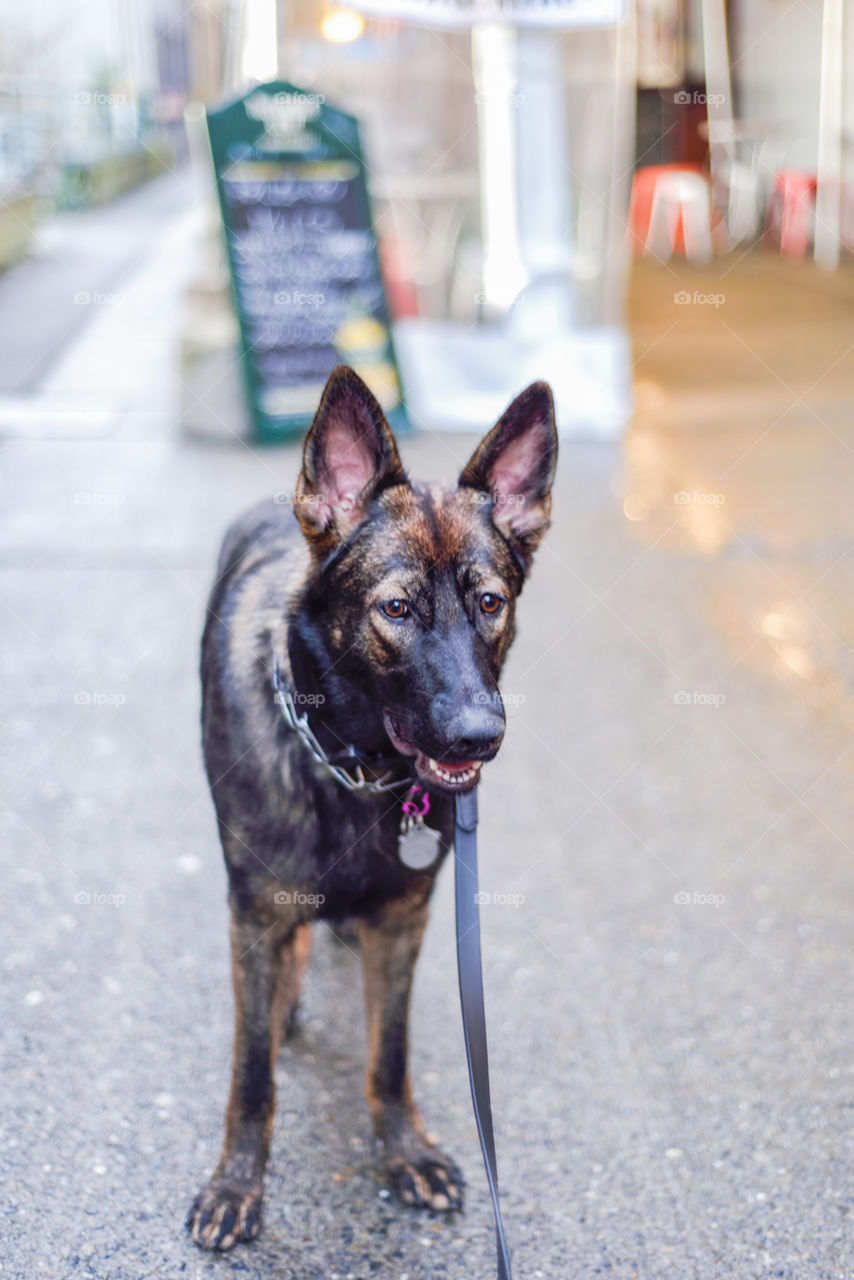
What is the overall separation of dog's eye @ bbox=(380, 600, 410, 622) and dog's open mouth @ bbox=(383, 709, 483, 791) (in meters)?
0.22

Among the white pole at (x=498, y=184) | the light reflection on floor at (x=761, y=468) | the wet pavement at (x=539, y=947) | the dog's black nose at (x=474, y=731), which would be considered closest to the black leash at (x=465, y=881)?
the dog's black nose at (x=474, y=731)

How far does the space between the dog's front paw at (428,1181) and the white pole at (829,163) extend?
1239 cm

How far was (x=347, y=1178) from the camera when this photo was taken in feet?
8.04

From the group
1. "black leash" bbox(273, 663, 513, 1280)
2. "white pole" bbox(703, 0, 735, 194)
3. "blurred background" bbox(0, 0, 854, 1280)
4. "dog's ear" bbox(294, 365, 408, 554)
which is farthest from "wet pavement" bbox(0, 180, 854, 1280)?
"white pole" bbox(703, 0, 735, 194)

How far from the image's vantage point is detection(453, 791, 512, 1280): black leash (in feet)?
6.43

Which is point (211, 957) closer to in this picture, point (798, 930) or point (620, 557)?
point (798, 930)

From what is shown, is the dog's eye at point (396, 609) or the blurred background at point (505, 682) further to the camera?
the blurred background at point (505, 682)

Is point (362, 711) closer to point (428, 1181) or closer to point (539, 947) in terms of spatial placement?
point (428, 1181)

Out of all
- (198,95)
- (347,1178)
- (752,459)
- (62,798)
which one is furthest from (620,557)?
(198,95)

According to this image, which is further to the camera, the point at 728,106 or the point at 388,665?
the point at 728,106

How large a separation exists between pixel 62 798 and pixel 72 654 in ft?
3.63

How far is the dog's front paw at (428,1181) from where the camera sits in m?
2.39

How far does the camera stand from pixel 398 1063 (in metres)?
2.51

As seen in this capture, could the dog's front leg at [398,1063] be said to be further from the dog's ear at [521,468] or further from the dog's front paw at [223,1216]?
the dog's ear at [521,468]
